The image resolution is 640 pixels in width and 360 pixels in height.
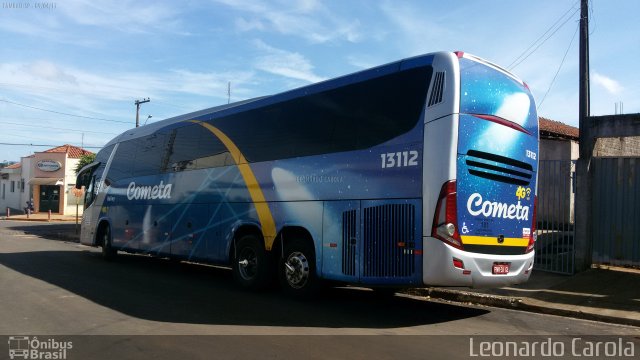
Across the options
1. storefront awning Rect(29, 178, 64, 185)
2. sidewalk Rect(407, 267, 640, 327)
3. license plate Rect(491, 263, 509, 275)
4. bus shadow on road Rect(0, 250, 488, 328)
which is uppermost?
storefront awning Rect(29, 178, 64, 185)

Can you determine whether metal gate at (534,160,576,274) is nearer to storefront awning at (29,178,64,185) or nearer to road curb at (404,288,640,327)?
road curb at (404,288,640,327)

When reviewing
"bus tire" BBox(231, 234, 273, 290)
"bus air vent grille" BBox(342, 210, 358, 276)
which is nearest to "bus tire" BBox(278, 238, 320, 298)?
"bus tire" BBox(231, 234, 273, 290)

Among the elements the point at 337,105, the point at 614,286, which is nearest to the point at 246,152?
the point at 337,105

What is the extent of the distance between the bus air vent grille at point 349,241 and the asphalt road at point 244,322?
0.72 m

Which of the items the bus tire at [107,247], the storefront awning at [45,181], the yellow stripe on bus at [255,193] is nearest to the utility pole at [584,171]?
the yellow stripe on bus at [255,193]

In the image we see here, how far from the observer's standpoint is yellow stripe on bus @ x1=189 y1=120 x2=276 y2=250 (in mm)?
9312

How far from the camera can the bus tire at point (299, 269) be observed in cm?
856

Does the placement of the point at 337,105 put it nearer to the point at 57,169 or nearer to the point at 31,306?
the point at 31,306

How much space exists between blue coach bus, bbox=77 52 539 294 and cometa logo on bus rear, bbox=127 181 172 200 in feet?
5.46

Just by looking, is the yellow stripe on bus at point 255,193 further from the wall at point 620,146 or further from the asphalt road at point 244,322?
the wall at point 620,146

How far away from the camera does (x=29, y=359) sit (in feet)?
18.0

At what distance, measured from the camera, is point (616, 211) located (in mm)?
11094

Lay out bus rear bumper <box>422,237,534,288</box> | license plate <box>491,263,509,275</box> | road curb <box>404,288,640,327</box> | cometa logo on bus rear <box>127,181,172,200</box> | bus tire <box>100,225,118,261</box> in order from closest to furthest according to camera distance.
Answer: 1. bus rear bumper <box>422,237,534,288</box>
2. license plate <box>491,263,509,275</box>
3. road curb <box>404,288,640,327</box>
4. cometa logo on bus rear <box>127,181,172,200</box>
5. bus tire <box>100,225,118,261</box>

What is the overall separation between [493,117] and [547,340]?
312 cm
